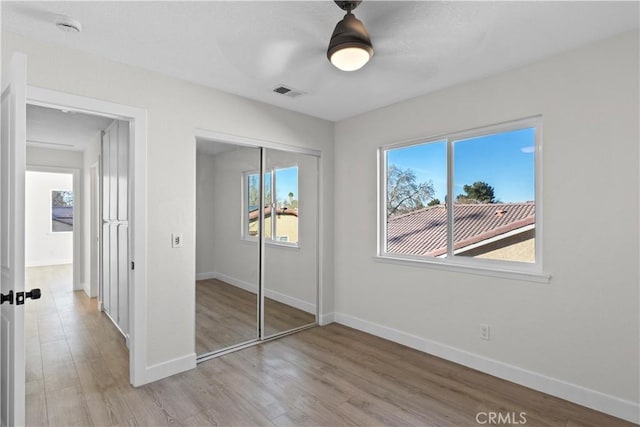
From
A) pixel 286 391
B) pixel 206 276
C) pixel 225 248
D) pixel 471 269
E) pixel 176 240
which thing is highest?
pixel 176 240

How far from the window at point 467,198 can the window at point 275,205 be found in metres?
1.02

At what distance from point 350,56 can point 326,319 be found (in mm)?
3149

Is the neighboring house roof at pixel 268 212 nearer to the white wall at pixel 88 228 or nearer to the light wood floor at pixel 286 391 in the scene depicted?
the light wood floor at pixel 286 391

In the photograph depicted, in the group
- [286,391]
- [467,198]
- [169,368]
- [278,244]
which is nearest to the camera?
[286,391]

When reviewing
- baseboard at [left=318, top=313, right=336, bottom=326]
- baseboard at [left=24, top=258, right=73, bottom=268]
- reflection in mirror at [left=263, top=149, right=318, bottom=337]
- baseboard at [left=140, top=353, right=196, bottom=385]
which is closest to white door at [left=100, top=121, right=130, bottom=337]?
baseboard at [left=140, top=353, right=196, bottom=385]

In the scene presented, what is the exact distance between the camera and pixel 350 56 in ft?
6.14

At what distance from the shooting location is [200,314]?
3.25m

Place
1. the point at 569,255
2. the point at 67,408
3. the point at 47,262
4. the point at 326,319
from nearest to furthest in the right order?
1. the point at 67,408
2. the point at 569,255
3. the point at 326,319
4. the point at 47,262

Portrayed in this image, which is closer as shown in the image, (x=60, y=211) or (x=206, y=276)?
(x=206, y=276)

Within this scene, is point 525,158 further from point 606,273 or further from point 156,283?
point 156,283

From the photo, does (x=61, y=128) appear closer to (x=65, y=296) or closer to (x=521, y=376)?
(x=65, y=296)

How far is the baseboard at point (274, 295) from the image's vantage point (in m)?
3.47

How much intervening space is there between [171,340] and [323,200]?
86.6 inches

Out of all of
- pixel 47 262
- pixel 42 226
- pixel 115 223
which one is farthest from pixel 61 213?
pixel 115 223
